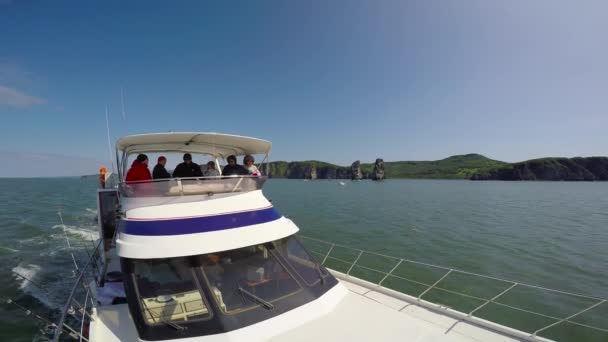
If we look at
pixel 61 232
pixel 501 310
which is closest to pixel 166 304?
pixel 501 310

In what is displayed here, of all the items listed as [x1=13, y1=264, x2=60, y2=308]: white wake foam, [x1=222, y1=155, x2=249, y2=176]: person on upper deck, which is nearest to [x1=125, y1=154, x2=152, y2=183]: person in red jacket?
[x1=222, y1=155, x2=249, y2=176]: person on upper deck

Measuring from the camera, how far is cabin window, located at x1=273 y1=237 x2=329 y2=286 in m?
4.64

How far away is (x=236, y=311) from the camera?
3713 mm

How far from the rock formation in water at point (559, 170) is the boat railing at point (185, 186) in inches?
6427

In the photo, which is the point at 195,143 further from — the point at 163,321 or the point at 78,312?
the point at 78,312

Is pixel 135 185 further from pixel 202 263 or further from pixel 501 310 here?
pixel 501 310

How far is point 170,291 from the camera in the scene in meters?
3.80

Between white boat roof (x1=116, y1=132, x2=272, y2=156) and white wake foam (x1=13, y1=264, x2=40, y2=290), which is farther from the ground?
white boat roof (x1=116, y1=132, x2=272, y2=156)

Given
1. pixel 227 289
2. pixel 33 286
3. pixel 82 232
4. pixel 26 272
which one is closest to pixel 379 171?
pixel 82 232

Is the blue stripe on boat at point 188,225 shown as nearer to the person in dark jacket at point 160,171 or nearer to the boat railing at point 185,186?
the boat railing at point 185,186

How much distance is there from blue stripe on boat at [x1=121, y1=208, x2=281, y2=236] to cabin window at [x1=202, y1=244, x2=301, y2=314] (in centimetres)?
40

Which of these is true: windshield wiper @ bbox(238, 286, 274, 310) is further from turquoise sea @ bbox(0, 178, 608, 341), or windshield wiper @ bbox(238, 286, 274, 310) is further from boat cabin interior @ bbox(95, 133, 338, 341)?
turquoise sea @ bbox(0, 178, 608, 341)

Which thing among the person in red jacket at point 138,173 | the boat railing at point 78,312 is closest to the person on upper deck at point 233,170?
the person in red jacket at point 138,173

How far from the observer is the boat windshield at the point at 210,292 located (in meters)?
3.50
